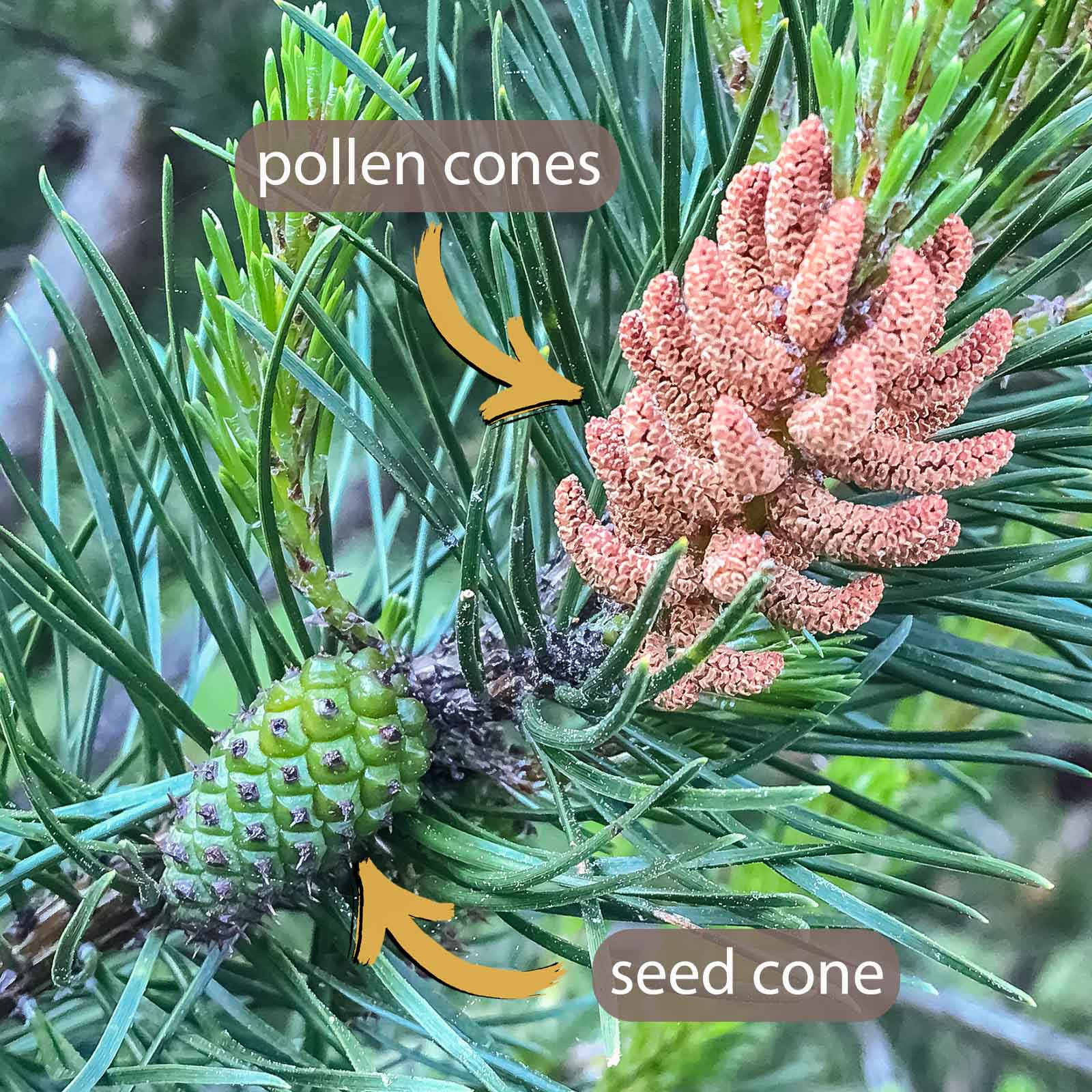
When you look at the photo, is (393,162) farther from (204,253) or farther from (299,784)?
(204,253)

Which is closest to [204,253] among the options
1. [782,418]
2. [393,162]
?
[393,162]

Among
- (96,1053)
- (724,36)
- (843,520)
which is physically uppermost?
(724,36)

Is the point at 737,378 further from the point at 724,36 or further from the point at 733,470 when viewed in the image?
the point at 724,36

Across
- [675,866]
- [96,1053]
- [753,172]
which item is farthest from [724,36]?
[96,1053]

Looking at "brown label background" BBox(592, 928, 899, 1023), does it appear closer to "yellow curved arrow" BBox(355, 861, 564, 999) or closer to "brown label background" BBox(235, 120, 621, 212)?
"yellow curved arrow" BBox(355, 861, 564, 999)

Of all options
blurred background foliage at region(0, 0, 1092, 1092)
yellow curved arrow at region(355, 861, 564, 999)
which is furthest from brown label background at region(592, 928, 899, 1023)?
blurred background foliage at region(0, 0, 1092, 1092)

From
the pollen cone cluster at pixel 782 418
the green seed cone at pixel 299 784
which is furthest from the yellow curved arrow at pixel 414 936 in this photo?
the pollen cone cluster at pixel 782 418

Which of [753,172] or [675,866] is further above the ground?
[753,172]
